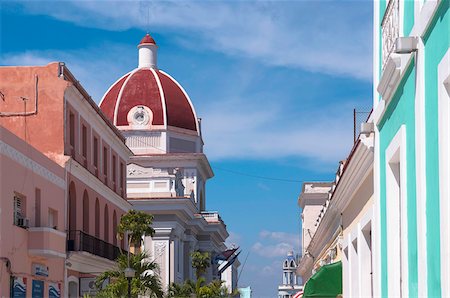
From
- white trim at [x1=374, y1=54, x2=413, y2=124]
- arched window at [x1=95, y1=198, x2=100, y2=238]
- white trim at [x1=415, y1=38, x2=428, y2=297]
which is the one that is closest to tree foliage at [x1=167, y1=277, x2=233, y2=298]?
arched window at [x1=95, y1=198, x2=100, y2=238]

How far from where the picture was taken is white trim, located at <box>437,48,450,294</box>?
229 inches

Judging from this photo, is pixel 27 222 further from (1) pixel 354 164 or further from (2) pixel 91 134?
(1) pixel 354 164

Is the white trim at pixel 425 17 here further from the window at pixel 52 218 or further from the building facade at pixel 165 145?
the building facade at pixel 165 145

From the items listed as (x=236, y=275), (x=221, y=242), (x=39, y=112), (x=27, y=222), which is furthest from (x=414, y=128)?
(x=236, y=275)

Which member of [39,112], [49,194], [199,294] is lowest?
[199,294]

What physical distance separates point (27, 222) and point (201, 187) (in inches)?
1805

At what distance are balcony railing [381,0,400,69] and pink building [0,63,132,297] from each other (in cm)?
1613

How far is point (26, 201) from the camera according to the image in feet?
76.3

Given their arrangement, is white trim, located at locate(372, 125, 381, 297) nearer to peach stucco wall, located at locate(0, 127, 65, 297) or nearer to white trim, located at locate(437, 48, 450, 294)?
white trim, located at locate(437, 48, 450, 294)

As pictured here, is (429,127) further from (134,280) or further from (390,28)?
(134,280)

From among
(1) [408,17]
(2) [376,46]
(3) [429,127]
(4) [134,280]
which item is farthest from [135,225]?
(3) [429,127]

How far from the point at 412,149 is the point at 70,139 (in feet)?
75.7

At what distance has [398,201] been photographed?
8.75m

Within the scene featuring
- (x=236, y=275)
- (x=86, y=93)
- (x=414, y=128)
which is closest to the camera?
(x=414, y=128)
